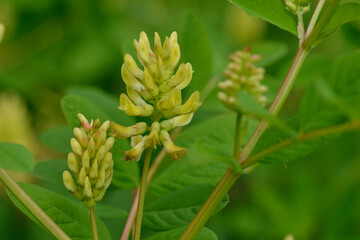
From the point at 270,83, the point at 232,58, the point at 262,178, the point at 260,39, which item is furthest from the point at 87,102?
the point at 260,39

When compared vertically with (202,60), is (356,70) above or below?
above

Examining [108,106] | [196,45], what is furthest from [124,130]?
[196,45]

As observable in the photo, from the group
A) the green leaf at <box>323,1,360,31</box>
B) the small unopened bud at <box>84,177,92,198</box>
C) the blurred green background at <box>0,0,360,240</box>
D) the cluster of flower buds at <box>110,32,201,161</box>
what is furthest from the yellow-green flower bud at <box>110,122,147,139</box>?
the blurred green background at <box>0,0,360,240</box>

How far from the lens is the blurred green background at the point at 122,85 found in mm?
2480

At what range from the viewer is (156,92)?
1090 mm

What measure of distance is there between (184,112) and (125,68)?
147mm

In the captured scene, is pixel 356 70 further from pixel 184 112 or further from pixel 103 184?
pixel 103 184

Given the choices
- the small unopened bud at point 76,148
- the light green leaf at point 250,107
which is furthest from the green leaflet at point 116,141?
the light green leaf at point 250,107

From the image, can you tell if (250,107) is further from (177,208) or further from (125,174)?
(125,174)

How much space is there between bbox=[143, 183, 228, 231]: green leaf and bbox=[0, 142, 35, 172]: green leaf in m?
0.35

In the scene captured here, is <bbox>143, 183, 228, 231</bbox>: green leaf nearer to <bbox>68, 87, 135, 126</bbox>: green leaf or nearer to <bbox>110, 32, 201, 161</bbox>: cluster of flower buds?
<bbox>110, 32, 201, 161</bbox>: cluster of flower buds

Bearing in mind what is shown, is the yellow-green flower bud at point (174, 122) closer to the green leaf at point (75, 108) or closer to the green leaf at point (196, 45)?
the green leaf at point (75, 108)

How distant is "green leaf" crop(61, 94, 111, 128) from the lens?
4.34 ft

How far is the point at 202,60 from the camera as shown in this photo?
1.80 m
